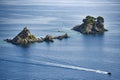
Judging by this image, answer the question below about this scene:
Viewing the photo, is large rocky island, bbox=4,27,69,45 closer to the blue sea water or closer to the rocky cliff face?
the rocky cliff face

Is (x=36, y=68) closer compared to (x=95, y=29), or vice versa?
(x=36, y=68)

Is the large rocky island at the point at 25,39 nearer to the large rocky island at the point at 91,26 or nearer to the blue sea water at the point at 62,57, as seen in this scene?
the blue sea water at the point at 62,57

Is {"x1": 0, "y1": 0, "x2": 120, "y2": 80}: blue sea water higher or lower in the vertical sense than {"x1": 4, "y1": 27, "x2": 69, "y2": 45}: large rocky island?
lower

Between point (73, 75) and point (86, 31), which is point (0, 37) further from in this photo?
point (73, 75)

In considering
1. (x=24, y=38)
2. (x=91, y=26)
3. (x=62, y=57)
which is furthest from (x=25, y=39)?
(x=91, y=26)

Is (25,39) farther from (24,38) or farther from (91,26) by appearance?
(91,26)

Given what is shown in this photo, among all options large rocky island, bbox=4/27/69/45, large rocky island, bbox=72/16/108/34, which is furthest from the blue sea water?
large rocky island, bbox=72/16/108/34

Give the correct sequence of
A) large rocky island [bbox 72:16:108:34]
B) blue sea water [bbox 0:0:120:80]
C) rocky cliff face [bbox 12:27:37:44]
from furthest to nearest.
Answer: large rocky island [bbox 72:16:108:34] < rocky cliff face [bbox 12:27:37:44] < blue sea water [bbox 0:0:120:80]

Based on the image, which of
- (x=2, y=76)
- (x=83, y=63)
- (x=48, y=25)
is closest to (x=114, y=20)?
(x=48, y=25)

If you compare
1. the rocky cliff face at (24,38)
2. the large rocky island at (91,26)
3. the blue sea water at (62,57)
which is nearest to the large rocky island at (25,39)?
the rocky cliff face at (24,38)
